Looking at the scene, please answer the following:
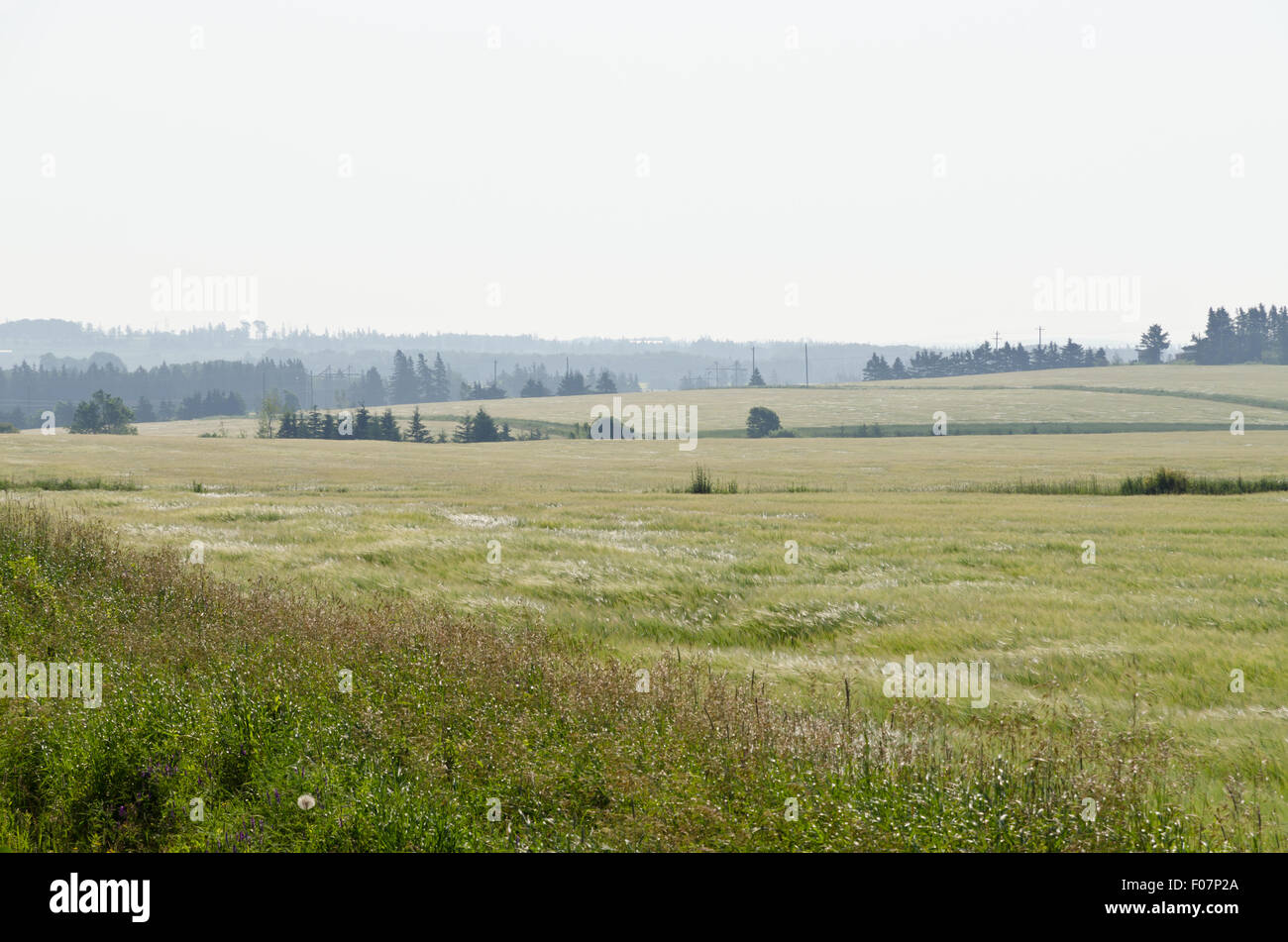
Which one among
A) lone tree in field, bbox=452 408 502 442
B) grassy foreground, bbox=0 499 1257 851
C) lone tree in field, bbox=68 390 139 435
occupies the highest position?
lone tree in field, bbox=68 390 139 435

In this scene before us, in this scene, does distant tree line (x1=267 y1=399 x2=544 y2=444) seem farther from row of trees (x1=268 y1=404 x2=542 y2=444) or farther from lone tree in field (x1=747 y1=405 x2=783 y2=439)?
lone tree in field (x1=747 y1=405 x2=783 y2=439)

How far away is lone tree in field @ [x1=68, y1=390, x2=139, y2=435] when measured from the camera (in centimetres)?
13338

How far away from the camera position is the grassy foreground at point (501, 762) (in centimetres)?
484

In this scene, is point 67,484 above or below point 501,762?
above

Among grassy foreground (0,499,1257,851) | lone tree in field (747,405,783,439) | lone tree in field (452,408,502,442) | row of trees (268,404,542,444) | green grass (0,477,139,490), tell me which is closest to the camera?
grassy foreground (0,499,1257,851)

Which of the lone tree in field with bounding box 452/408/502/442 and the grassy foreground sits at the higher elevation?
the lone tree in field with bounding box 452/408/502/442

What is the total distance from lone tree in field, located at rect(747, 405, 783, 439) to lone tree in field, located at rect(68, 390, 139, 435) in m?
95.0

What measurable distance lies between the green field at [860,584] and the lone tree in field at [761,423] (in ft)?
222

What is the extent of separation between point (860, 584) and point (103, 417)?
14969 centimetres

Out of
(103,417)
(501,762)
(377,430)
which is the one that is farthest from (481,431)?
(501,762)

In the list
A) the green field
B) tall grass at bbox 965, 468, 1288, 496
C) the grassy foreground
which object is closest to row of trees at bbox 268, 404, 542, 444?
the green field

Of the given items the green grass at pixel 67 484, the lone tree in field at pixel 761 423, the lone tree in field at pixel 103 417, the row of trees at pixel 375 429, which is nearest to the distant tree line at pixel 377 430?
the row of trees at pixel 375 429

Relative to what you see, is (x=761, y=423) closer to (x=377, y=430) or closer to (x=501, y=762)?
(x=377, y=430)

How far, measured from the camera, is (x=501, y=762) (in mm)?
5703
